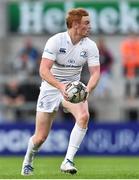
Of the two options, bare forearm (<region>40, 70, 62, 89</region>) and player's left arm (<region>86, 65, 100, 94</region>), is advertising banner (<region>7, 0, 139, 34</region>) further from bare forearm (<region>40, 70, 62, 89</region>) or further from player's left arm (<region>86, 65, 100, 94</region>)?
bare forearm (<region>40, 70, 62, 89</region>)

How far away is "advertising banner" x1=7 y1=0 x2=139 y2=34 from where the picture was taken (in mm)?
25750

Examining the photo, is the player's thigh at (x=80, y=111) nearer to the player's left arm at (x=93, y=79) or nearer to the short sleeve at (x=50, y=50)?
the player's left arm at (x=93, y=79)

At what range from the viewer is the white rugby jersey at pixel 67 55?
1198 centimetres

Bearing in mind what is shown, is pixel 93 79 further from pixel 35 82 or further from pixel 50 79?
pixel 35 82

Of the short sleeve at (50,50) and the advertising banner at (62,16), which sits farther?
the advertising banner at (62,16)

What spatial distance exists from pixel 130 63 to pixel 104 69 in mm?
834

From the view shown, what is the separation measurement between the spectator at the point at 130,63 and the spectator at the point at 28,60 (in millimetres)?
2204

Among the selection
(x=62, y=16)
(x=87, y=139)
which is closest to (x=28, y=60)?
(x=87, y=139)

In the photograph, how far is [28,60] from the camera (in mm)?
23016

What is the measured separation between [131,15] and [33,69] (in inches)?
153

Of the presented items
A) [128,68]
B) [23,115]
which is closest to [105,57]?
[128,68]

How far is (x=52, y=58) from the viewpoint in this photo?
1196 centimetres

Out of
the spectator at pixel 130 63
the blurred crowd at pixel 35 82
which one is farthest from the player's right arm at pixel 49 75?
the spectator at pixel 130 63

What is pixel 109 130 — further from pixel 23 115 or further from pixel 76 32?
pixel 76 32
